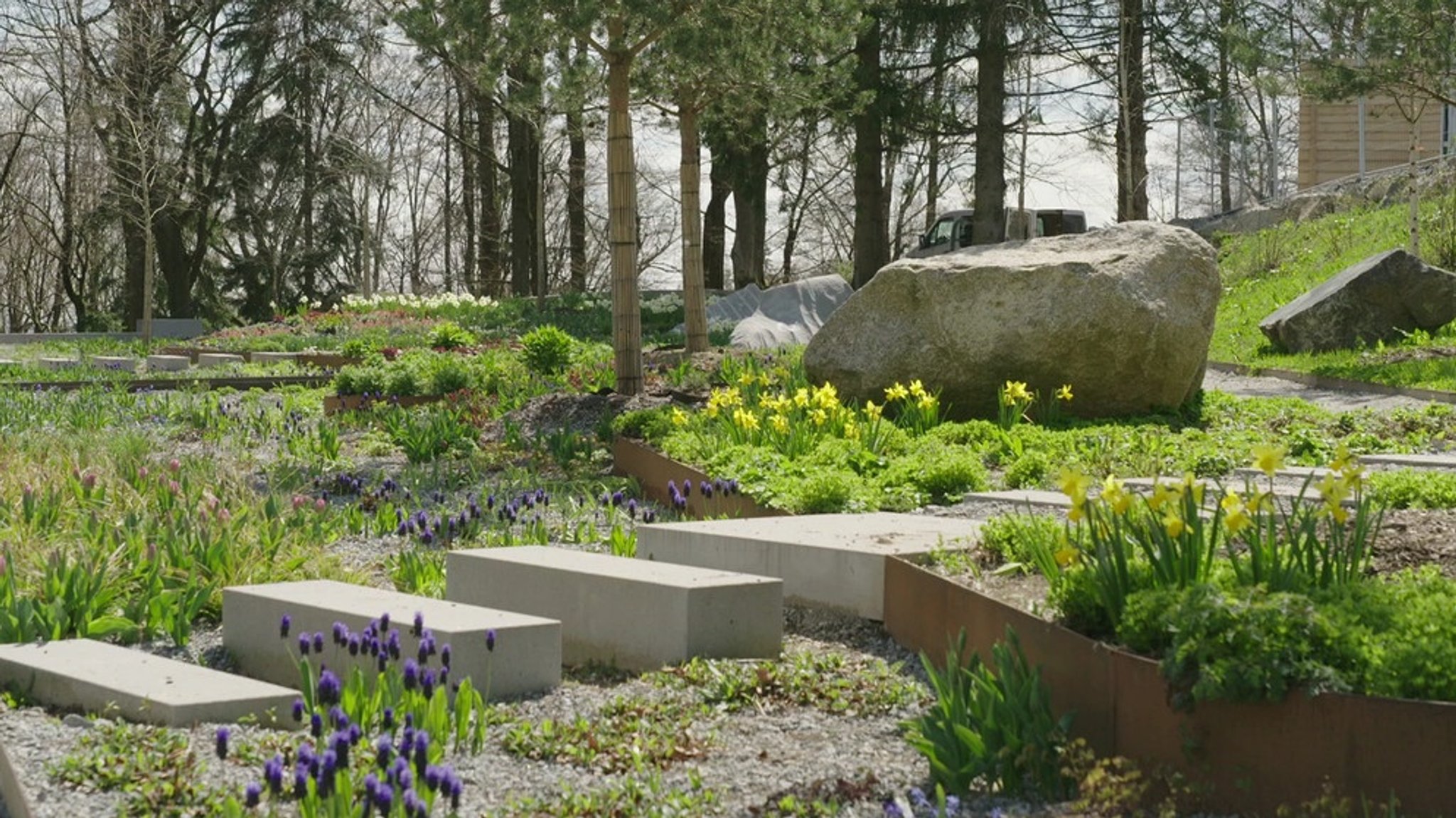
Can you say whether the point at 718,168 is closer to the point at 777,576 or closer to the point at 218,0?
the point at 218,0

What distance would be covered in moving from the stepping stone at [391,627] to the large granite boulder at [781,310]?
638 inches

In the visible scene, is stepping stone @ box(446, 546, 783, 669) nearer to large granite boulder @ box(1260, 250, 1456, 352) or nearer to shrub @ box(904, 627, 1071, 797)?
shrub @ box(904, 627, 1071, 797)

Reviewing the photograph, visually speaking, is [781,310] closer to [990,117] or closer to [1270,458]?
[990,117]

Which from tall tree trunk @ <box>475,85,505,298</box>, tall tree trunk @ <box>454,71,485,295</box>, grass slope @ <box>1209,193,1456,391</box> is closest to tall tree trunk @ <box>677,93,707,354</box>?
grass slope @ <box>1209,193,1456,391</box>

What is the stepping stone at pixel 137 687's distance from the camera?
423 centimetres

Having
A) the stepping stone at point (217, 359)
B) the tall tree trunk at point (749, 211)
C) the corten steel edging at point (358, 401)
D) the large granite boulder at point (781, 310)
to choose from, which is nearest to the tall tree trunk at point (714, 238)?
the tall tree trunk at point (749, 211)

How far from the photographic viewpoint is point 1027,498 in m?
6.82

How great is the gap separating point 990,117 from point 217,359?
1305cm

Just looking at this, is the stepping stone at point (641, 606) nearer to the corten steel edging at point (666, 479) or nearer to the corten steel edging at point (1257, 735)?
the corten steel edging at point (1257, 735)

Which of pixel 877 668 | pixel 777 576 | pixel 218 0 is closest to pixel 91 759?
pixel 877 668

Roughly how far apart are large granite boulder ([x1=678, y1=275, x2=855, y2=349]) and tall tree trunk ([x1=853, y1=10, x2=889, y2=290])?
2.80m

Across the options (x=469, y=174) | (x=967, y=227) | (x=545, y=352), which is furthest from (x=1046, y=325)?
(x=469, y=174)

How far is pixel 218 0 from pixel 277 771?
33.4 meters

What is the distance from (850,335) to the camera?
11195mm
